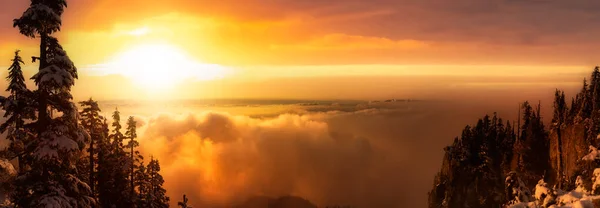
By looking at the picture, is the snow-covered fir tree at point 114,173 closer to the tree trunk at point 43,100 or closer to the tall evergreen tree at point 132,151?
the tall evergreen tree at point 132,151

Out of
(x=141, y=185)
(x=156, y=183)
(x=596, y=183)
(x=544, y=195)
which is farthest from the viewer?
(x=156, y=183)

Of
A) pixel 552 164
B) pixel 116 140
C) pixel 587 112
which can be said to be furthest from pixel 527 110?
pixel 116 140

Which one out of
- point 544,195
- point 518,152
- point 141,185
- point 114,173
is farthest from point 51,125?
point 518,152

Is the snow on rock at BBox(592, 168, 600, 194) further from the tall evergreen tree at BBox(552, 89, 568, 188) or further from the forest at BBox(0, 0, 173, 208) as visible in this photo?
the tall evergreen tree at BBox(552, 89, 568, 188)

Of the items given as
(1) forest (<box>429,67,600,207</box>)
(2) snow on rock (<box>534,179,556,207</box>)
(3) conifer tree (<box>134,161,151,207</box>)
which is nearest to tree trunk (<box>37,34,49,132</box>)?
(2) snow on rock (<box>534,179,556,207</box>)

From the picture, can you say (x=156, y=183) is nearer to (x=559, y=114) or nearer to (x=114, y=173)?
(x=114, y=173)

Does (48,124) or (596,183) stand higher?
(48,124)

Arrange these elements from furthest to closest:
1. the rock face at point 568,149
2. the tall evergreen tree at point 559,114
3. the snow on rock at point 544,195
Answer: the tall evergreen tree at point 559,114, the rock face at point 568,149, the snow on rock at point 544,195

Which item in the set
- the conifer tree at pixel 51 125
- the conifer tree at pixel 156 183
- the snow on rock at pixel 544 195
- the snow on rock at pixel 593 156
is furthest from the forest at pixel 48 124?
the conifer tree at pixel 156 183

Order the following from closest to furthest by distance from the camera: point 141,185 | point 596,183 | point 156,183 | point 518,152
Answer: point 596,183 < point 141,185 < point 156,183 < point 518,152

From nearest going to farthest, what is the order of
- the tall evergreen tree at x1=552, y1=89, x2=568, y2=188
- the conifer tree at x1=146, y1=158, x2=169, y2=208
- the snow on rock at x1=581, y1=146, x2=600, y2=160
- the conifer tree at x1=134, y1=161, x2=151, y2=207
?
the snow on rock at x1=581, y1=146, x2=600, y2=160 → the conifer tree at x1=134, y1=161, x2=151, y2=207 → the conifer tree at x1=146, y1=158, x2=169, y2=208 → the tall evergreen tree at x1=552, y1=89, x2=568, y2=188
